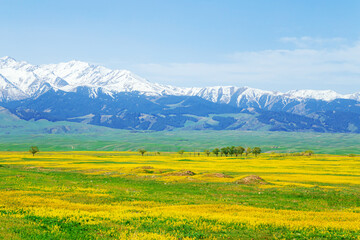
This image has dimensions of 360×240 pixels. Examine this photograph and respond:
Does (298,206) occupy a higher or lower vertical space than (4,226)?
lower

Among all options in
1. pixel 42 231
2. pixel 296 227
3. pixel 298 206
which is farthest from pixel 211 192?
pixel 42 231

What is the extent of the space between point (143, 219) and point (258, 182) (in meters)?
41.4

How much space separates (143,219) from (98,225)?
13.0 feet

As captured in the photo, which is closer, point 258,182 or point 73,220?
point 73,220

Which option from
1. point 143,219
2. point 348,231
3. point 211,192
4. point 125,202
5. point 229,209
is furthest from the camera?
point 211,192

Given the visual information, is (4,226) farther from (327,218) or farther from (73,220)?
(327,218)

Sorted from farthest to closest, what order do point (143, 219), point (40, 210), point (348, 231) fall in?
point (40, 210) < point (143, 219) < point (348, 231)

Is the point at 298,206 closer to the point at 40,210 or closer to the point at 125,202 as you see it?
the point at 125,202

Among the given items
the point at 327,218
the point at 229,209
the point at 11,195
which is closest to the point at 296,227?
the point at 327,218

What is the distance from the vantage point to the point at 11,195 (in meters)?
39.3

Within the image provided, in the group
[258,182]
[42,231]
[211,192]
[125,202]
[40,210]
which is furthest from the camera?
[258,182]

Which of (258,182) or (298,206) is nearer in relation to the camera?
(298,206)

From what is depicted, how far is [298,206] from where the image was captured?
3994cm

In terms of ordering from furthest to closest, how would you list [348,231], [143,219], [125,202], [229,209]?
[125,202]
[229,209]
[143,219]
[348,231]
